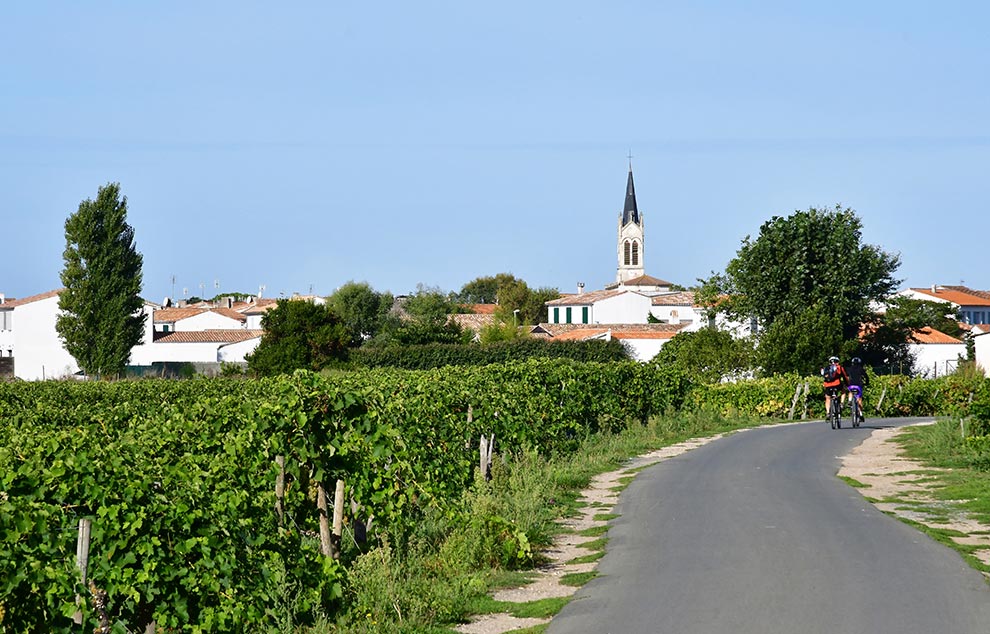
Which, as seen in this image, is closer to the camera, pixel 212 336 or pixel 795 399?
pixel 795 399

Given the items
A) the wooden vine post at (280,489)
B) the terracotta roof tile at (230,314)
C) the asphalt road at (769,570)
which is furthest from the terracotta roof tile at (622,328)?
the wooden vine post at (280,489)

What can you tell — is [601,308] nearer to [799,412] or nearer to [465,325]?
[465,325]

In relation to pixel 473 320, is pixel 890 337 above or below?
below

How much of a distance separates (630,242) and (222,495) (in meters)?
176

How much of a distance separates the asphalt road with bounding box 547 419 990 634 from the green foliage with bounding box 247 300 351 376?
178 ft

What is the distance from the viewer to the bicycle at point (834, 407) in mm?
29922

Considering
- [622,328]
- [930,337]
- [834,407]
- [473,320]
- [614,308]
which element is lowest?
[834,407]

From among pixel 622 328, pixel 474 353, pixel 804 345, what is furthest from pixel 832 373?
pixel 622 328

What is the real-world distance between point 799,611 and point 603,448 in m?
15.4

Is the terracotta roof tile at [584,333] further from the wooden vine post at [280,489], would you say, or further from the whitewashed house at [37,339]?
the wooden vine post at [280,489]

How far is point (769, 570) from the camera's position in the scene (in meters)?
11.1

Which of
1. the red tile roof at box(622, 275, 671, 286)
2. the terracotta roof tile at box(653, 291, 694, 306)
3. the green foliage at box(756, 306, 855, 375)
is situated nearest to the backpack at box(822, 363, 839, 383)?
the green foliage at box(756, 306, 855, 375)

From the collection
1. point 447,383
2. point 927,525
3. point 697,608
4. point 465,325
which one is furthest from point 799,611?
point 465,325

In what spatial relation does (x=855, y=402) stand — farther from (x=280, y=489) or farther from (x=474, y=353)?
(x=474, y=353)
